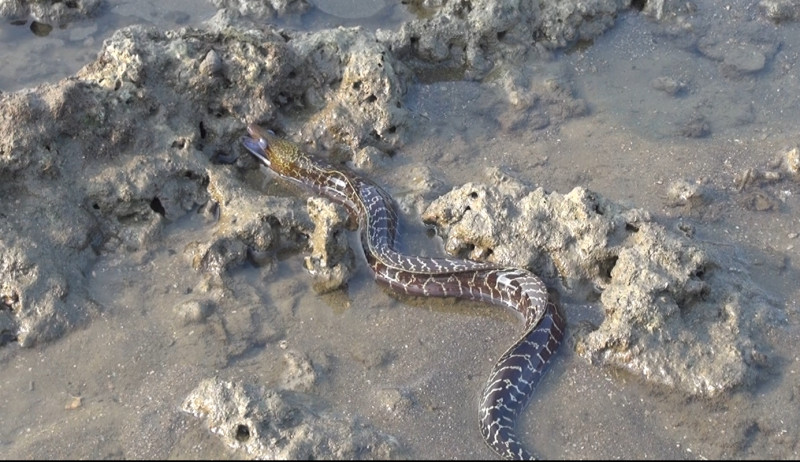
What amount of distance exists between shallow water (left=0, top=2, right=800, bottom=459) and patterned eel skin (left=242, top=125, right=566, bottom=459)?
0.15 meters

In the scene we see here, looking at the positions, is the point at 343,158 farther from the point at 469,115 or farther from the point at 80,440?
the point at 80,440

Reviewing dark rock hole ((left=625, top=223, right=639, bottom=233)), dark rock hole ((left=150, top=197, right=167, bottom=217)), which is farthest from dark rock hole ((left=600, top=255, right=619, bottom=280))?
dark rock hole ((left=150, top=197, right=167, bottom=217))

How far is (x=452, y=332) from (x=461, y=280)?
505 mm

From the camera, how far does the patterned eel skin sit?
6270 mm

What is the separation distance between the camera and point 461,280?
7.10m

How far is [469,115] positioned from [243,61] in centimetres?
263

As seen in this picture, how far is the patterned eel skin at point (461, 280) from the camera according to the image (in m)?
6.27

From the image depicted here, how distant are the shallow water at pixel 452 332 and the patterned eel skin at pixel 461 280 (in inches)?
5.8

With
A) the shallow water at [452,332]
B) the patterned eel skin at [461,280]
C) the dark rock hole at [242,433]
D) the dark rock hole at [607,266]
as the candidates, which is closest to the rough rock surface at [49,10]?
the shallow water at [452,332]

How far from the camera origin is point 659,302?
6.52 m

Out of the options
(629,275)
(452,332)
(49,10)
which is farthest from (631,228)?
(49,10)

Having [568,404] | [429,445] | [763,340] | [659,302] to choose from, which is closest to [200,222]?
[429,445]

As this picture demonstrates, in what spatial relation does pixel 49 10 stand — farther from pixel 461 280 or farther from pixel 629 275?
pixel 629 275

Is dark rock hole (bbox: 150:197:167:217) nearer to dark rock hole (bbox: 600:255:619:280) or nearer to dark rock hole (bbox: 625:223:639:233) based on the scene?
dark rock hole (bbox: 600:255:619:280)
